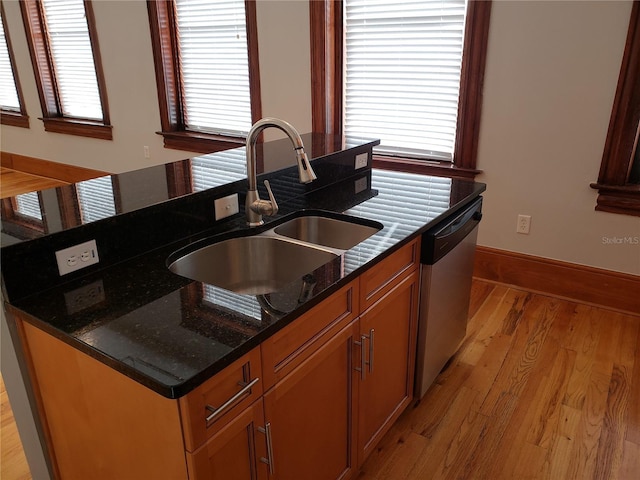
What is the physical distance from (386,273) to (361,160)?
1.02 m

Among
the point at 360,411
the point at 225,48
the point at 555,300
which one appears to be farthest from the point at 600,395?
the point at 225,48

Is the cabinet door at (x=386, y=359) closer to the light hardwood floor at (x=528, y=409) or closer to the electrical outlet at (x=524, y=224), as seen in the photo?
the light hardwood floor at (x=528, y=409)

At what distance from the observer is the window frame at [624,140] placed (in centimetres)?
249

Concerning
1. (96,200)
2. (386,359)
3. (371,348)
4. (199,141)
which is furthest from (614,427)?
(199,141)

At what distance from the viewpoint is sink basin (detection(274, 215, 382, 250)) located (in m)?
1.89

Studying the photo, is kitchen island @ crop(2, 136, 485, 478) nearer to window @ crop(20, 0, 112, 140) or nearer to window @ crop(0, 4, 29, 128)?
window @ crop(20, 0, 112, 140)

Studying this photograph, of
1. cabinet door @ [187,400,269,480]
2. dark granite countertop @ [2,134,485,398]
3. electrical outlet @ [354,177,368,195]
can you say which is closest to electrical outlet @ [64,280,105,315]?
dark granite countertop @ [2,134,485,398]

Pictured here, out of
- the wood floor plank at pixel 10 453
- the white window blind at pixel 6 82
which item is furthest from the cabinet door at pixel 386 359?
Answer: the white window blind at pixel 6 82

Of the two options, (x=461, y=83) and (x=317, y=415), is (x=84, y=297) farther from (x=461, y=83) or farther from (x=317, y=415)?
(x=461, y=83)

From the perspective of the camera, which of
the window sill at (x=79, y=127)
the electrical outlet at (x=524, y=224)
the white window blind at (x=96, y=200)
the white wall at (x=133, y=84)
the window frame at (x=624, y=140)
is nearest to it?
the white window blind at (x=96, y=200)

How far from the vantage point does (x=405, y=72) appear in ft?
10.8

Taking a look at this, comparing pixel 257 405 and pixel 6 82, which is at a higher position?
pixel 6 82

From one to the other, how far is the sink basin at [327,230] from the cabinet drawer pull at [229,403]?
80 centimetres

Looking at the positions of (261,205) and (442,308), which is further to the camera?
(442,308)
